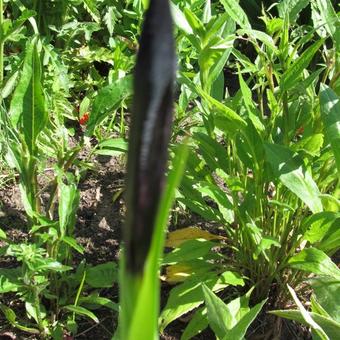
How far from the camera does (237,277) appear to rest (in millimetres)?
1835

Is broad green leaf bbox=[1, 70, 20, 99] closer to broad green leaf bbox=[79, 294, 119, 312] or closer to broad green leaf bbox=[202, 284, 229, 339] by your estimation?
broad green leaf bbox=[79, 294, 119, 312]

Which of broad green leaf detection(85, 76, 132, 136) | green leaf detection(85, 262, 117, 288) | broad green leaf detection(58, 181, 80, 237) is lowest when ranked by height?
green leaf detection(85, 262, 117, 288)

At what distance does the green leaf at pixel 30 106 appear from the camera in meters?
1.66

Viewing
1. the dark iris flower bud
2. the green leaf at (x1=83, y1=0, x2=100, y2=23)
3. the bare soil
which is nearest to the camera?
the dark iris flower bud

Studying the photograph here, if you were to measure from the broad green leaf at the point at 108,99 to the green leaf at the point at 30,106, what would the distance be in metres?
0.13

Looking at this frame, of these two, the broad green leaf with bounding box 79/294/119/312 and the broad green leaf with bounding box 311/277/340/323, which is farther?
the broad green leaf with bounding box 79/294/119/312

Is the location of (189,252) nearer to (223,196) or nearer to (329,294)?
(223,196)

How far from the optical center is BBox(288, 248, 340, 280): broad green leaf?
1.62 m

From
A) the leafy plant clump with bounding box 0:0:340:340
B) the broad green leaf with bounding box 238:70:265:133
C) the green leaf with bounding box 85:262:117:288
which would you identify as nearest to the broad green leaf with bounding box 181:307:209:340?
the leafy plant clump with bounding box 0:0:340:340

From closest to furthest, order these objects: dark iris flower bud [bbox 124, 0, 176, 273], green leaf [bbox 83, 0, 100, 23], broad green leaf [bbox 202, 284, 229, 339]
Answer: dark iris flower bud [bbox 124, 0, 176, 273] < broad green leaf [bbox 202, 284, 229, 339] < green leaf [bbox 83, 0, 100, 23]

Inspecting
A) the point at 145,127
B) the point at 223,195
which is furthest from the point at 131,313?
the point at 223,195

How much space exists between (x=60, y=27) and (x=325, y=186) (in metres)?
1.51

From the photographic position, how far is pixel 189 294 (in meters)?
1.77

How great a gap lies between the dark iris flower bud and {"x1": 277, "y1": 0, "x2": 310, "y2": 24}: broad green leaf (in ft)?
4.95
